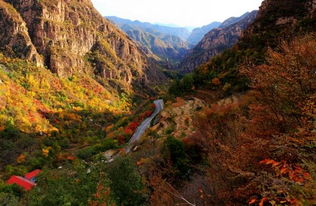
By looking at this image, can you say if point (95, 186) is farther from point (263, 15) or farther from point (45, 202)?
point (263, 15)

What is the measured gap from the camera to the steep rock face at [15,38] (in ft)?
343

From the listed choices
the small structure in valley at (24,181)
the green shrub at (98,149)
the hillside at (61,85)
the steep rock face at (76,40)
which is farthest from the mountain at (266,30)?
the steep rock face at (76,40)

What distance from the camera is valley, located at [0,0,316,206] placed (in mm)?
6613

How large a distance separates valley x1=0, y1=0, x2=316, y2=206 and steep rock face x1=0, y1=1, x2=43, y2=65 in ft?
1.80

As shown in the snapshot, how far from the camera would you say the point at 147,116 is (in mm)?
62906

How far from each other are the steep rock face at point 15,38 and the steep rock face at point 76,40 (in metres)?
5.83

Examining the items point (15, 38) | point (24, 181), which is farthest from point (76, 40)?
point (24, 181)

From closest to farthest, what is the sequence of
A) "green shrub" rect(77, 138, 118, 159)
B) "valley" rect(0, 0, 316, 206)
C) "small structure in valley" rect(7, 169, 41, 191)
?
"valley" rect(0, 0, 316, 206)
"small structure in valley" rect(7, 169, 41, 191)
"green shrub" rect(77, 138, 118, 159)

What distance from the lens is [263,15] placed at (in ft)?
154

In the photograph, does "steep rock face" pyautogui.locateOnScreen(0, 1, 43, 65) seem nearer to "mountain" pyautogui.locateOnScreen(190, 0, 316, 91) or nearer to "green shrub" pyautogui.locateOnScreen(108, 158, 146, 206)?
"mountain" pyautogui.locateOnScreen(190, 0, 316, 91)

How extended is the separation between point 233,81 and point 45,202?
31644 mm

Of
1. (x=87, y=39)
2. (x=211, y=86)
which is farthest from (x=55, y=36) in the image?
(x=211, y=86)

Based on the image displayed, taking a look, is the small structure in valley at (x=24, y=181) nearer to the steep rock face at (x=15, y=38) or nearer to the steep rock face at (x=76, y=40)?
the steep rock face at (x=15, y=38)

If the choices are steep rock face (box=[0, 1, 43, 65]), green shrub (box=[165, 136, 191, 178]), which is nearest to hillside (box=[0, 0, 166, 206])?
steep rock face (box=[0, 1, 43, 65])
